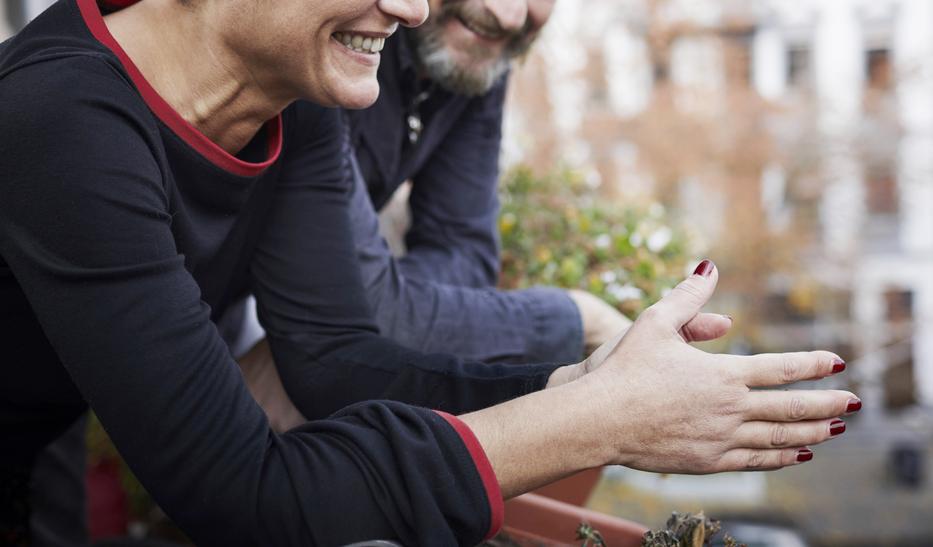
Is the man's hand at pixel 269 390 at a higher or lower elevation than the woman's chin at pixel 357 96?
lower

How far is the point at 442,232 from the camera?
256 centimetres

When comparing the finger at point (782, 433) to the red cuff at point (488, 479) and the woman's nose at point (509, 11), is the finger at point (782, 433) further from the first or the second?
the woman's nose at point (509, 11)

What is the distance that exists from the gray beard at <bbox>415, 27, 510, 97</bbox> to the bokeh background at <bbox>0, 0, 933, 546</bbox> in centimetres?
705

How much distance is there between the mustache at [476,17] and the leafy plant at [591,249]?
0.61 metres

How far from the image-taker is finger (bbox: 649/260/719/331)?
1.38 metres

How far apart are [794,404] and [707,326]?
6.4 inches

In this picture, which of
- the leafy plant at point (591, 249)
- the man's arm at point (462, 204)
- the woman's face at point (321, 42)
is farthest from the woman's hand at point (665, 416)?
the leafy plant at point (591, 249)

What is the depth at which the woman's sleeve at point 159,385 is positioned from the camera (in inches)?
50.5

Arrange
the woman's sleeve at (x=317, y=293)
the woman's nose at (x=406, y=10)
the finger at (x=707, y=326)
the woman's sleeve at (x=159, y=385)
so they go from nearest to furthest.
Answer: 1. the woman's sleeve at (x=159, y=385)
2. the finger at (x=707, y=326)
3. the woman's nose at (x=406, y=10)
4. the woman's sleeve at (x=317, y=293)

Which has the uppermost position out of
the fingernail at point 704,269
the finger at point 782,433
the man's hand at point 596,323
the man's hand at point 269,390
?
the fingernail at point 704,269

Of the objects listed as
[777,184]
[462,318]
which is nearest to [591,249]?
[462,318]

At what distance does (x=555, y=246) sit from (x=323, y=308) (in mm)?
1242

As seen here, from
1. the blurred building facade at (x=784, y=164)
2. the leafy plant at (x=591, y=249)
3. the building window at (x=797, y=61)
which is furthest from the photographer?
the building window at (x=797, y=61)

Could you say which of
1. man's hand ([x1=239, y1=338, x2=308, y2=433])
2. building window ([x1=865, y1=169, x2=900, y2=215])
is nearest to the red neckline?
man's hand ([x1=239, y1=338, x2=308, y2=433])
